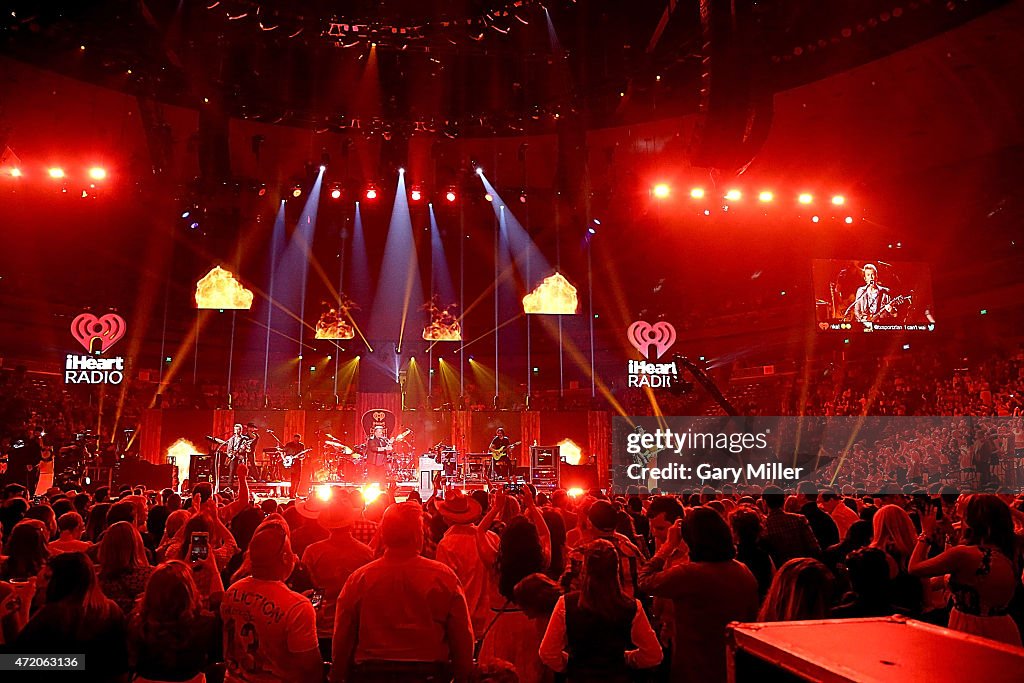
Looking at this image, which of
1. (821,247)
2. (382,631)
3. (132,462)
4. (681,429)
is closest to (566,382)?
(681,429)

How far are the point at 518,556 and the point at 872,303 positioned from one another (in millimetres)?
14979

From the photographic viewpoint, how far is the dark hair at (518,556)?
11.2ft

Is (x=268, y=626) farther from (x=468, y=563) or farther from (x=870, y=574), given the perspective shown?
(x=870, y=574)

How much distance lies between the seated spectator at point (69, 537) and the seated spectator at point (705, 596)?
3.60m

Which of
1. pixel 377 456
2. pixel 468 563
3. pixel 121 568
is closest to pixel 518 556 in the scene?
pixel 468 563

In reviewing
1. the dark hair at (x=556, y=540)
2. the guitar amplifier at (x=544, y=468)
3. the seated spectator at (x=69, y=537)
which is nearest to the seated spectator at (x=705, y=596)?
the dark hair at (x=556, y=540)

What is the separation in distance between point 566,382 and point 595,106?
11.0 m

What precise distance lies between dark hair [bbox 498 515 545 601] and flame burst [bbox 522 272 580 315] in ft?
58.3

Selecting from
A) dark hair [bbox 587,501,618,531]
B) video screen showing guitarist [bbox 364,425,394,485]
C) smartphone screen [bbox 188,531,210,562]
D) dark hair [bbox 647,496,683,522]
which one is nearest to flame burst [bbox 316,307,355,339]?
video screen showing guitarist [bbox 364,425,394,485]

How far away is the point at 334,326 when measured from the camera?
21938 millimetres

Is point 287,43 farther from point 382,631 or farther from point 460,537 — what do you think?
point 382,631

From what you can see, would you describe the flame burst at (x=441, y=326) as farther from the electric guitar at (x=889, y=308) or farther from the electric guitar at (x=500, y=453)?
the electric guitar at (x=889, y=308)

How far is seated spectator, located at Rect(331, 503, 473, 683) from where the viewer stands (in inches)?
104

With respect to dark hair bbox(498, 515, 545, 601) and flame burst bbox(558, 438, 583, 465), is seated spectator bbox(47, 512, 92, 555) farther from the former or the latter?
flame burst bbox(558, 438, 583, 465)
